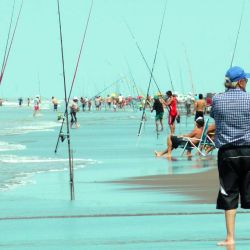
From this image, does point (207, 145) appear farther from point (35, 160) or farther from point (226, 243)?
point (226, 243)

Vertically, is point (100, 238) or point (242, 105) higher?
point (242, 105)

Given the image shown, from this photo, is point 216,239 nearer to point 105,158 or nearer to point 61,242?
point 61,242

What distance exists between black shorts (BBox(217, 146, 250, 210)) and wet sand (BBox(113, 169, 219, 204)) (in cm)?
350

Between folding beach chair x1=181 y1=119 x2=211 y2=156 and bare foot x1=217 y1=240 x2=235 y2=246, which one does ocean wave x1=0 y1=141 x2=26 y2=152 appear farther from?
bare foot x1=217 y1=240 x2=235 y2=246

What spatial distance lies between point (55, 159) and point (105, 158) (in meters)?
0.97

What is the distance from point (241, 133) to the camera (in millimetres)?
8539

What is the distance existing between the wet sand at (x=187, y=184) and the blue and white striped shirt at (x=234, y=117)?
3.58m

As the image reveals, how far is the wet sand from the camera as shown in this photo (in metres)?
13.0

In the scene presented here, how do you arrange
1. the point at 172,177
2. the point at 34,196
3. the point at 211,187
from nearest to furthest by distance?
the point at 34,196 < the point at 211,187 < the point at 172,177

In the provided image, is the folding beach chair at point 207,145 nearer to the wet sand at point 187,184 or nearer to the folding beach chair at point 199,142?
the folding beach chair at point 199,142

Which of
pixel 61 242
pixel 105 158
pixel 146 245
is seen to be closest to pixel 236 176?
pixel 146 245

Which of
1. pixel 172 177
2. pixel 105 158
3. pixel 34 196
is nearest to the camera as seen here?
pixel 34 196

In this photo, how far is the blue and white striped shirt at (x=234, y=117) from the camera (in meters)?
8.55

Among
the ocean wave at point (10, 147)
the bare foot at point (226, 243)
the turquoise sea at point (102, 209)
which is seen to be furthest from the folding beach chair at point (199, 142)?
the bare foot at point (226, 243)
